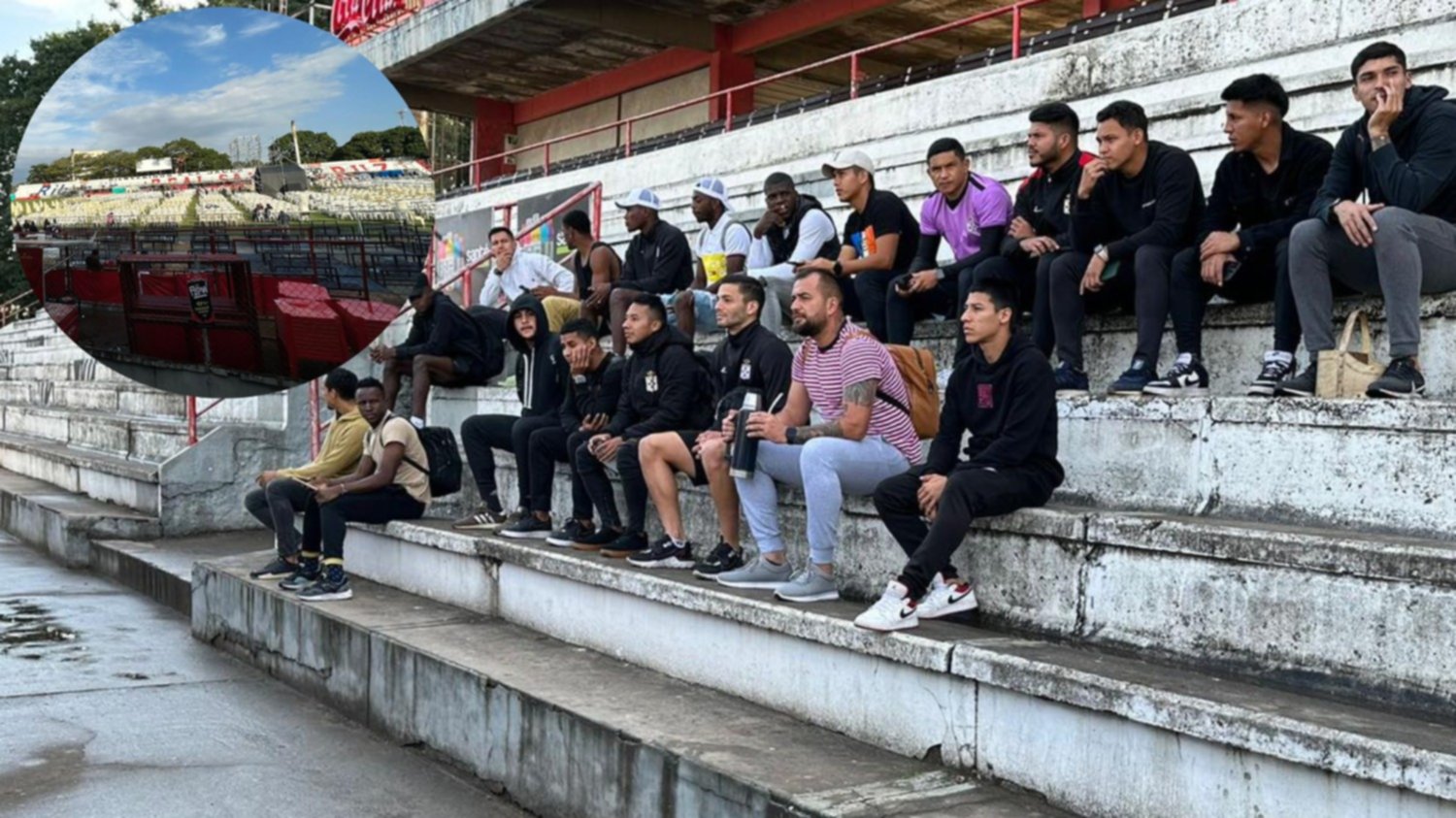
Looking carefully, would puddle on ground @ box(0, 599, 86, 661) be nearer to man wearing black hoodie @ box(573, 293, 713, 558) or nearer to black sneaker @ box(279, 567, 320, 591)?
black sneaker @ box(279, 567, 320, 591)

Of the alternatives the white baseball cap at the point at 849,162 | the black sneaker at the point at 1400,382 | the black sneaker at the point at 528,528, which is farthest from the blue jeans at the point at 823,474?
the black sneaker at the point at 528,528

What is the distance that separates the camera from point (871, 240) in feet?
22.7

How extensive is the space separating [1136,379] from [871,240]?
206cm

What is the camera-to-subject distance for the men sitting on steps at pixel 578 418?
693cm

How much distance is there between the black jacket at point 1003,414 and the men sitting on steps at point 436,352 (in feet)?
17.3

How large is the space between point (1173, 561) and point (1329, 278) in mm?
1412

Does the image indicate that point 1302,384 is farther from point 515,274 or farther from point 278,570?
point 515,274

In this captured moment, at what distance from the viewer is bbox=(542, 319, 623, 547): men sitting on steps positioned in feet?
22.7

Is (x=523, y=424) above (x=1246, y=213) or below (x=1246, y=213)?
below

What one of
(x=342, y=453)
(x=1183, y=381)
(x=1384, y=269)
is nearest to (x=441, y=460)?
(x=342, y=453)

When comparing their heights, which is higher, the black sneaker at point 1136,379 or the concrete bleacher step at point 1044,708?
the black sneaker at point 1136,379

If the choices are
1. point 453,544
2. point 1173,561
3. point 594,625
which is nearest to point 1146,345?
point 1173,561

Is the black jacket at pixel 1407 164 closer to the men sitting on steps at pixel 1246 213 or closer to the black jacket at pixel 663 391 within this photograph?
the men sitting on steps at pixel 1246 213

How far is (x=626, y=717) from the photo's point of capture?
15.7 feet
